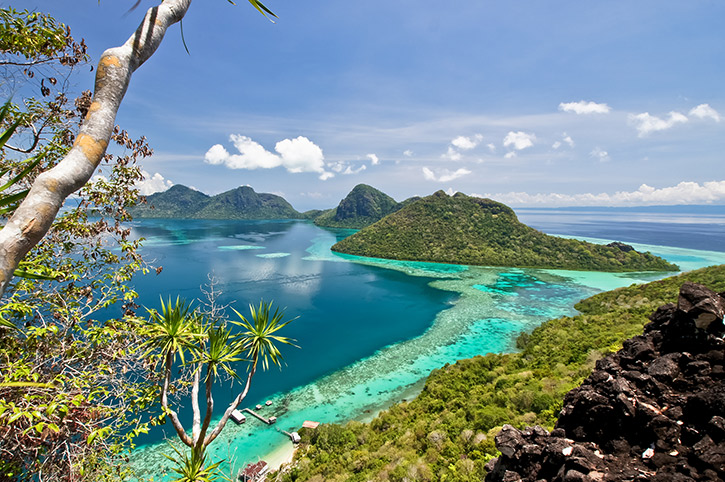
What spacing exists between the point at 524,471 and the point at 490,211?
97.6 metres

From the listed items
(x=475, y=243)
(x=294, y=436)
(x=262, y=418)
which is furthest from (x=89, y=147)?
(x=475, y=243)

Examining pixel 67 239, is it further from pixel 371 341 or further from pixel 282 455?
pixel 371 341

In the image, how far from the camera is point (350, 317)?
3950 centimetres

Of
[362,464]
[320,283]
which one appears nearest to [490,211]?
[320,283]

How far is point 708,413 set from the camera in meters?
5.83

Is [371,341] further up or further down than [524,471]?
further down

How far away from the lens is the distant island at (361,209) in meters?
180

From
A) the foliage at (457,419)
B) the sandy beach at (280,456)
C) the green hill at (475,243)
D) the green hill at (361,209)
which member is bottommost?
the sandy beach at (280,456)

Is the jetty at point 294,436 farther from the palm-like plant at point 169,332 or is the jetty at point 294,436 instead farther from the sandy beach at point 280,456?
the palm-like plant at point 169,332

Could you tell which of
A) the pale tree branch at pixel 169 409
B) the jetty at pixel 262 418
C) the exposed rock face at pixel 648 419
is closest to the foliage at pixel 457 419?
the jetty at pixel 262 418

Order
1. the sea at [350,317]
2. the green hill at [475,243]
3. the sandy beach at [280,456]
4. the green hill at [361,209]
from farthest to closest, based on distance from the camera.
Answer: the green hill at [361,209]
the green hill at [475,243]
the sea at [350,317]
the sandy beach at [280,456]

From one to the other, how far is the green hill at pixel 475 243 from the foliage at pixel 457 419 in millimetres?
52220

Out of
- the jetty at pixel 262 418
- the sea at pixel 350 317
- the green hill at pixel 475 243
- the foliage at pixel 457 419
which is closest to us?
the foliage at pixel 457 419

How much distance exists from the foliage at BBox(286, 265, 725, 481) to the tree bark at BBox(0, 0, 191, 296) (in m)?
14.2
